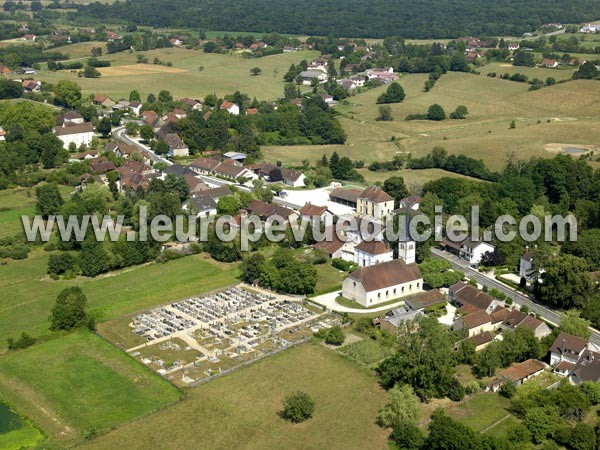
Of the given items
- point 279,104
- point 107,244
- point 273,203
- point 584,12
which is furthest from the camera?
point 584,12

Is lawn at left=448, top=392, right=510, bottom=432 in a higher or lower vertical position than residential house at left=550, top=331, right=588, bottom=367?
lower

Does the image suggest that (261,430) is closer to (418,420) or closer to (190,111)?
(418,420)

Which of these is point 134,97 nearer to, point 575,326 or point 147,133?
point 147,133

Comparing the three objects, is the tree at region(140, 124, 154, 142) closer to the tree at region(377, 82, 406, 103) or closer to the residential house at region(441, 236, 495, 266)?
the tree at region(377, 82, 406, 103)

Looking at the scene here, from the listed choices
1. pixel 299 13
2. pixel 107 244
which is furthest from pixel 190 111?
pixel 299 13

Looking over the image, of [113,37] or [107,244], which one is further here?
[113,37]

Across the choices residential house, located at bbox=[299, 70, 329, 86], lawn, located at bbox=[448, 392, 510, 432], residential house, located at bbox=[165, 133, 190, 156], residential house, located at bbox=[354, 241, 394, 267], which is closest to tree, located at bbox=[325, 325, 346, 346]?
lawn, located at bbox=[448, 392, 510, 432]

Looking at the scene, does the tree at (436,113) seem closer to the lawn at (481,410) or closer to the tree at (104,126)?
the tree at (104,126)
